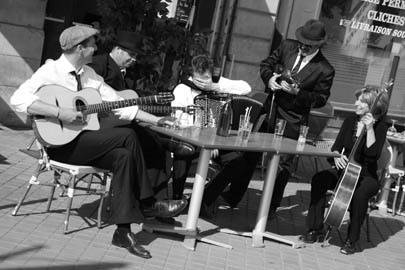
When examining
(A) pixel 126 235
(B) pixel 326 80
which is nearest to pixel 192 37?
(B) pixel 326 80

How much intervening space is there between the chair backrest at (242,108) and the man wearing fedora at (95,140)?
139 centimetres

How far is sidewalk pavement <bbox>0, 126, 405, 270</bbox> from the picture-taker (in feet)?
17.3

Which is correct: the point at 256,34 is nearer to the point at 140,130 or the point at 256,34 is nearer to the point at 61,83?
the point at 140,130

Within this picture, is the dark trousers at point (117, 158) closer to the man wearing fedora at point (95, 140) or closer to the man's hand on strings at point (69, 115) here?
the man wearing fedora at point (95, 140)

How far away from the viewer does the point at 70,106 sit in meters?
5.67

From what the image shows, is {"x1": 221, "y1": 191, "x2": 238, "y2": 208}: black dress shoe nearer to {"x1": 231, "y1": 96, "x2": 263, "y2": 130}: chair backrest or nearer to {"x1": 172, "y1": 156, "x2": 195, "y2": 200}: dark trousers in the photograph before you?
{"x1": 231, "y1": 96, "x2": 263, "y2": 130}: chair backrest

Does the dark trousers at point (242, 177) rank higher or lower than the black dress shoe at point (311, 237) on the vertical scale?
higher

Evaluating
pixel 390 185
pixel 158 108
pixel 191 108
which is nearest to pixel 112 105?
pixel 158 108

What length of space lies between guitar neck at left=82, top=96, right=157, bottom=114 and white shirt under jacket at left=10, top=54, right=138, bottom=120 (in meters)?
0.23

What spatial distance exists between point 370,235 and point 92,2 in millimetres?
4993

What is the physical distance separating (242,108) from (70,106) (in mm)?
2161

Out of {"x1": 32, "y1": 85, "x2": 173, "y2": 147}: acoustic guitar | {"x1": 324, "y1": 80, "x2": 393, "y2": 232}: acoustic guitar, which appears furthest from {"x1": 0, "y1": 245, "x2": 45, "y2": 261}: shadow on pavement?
{"x1": 324, "y1": 80, "x2": 393, "y2": 232}: acoustic guitar

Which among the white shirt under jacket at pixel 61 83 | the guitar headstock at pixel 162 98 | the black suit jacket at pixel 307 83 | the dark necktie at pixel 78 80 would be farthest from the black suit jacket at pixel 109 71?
the black suit jacket at pixel 307 83

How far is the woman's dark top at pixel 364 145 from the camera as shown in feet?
21.6
